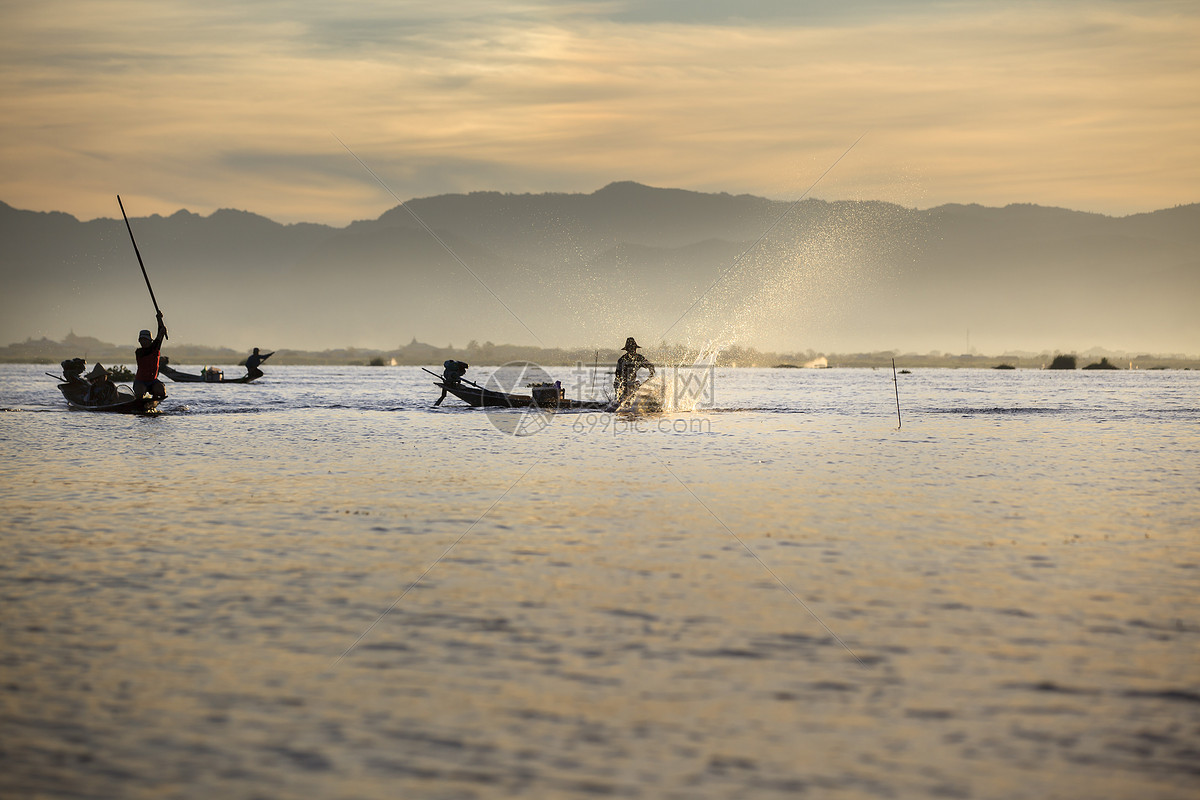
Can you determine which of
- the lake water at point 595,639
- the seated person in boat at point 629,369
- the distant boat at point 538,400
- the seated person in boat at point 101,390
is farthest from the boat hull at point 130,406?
the lake water at point 595,639

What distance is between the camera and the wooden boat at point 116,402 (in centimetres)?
3816

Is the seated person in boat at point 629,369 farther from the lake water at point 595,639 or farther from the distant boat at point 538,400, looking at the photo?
the lake water at point 595,639

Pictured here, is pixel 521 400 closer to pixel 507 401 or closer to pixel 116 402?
pixel 507 401

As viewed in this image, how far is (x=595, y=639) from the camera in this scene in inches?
311

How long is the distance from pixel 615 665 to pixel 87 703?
378cm

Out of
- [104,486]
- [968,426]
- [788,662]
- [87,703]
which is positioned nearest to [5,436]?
[104,486]

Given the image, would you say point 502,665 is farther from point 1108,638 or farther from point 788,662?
point 1108,638

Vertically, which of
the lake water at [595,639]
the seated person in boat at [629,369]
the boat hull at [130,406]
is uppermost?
the seated person in boat at [629,369]

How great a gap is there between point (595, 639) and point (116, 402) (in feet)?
123

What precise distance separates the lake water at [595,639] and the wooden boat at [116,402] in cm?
2087

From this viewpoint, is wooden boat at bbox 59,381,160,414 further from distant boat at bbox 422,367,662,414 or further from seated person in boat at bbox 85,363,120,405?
distant boat at bbox 422,367,662,414

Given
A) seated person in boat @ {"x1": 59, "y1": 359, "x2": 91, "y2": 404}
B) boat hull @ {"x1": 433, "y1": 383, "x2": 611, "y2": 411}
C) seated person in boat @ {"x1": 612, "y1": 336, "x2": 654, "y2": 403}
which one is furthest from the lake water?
boat hull @ {"x1": 433, "y1": 383, "x2": 611, "y2": 411}

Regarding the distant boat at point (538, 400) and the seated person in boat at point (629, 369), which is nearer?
the seated person in boat at point (629, 369)

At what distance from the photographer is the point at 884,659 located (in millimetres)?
7410
